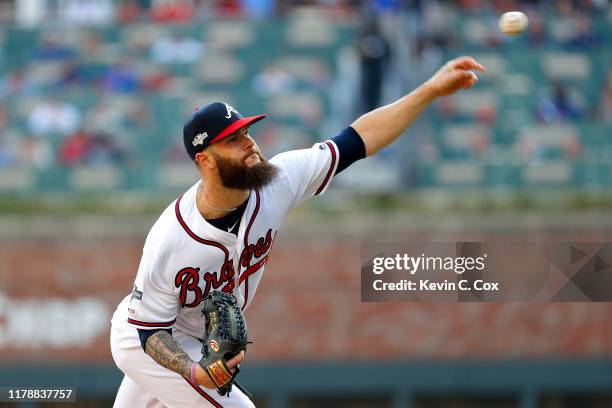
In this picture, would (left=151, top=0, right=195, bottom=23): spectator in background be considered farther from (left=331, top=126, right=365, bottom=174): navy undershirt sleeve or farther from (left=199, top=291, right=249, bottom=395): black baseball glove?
(left=199, top=291, right=249, bottom=395): black baseball glove

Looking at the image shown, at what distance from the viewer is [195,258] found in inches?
178

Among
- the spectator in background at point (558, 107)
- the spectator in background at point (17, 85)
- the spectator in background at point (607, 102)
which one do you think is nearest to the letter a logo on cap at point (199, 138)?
the spectator in background at point (558, 107)

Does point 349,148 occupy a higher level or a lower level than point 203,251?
higher

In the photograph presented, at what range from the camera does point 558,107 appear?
10883 mm

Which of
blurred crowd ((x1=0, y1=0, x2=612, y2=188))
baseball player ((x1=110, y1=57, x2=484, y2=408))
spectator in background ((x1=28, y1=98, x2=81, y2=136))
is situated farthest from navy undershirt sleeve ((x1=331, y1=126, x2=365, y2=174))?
spectator in background ((x1=28, y1=98, x2=81, y2=136))

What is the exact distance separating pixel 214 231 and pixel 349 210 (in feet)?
19.6

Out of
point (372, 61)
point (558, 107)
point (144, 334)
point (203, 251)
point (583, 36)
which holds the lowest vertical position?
point (144, 334)

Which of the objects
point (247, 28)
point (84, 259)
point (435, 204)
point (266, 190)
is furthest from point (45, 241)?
point (266, 190)

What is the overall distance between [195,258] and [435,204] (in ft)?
20.2

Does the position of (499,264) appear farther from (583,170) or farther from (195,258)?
(195,258)

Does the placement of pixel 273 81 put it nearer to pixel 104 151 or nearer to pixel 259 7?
pixel 259 7

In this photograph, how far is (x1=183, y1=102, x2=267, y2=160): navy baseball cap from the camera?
4473 millimetres

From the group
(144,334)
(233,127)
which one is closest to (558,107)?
(233,127)

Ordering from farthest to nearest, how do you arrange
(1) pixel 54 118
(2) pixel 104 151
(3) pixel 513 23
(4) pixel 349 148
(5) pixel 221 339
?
(1) pixel 54 118, (2) pixel 104 151, (3) pixel 513 23, (4) pixel 349 148, (5) pixel 221 339
